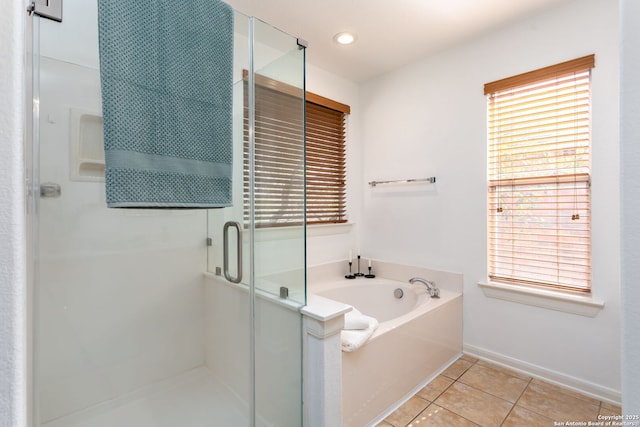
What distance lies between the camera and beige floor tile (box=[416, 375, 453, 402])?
6.27 feet

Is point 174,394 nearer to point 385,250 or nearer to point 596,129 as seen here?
point 385,250

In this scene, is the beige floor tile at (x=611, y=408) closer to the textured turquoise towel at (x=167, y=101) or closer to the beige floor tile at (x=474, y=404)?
the beige floor tile at (x=474, y=404)

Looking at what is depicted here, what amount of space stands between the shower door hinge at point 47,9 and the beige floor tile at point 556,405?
9.14 ft

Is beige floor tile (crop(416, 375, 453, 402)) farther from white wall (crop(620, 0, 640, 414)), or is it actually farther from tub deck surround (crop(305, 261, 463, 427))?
white wall (crop(620, 0, 640, 414))

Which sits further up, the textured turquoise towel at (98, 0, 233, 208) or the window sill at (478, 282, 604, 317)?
the textured turquoise towel at (98, 0, 233, 208)

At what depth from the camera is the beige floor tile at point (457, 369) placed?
6.97ft

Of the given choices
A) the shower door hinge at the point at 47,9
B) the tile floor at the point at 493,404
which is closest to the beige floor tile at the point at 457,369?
the tile floor at the point at 493,404

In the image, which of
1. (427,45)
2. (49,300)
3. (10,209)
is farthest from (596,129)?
(49,300)

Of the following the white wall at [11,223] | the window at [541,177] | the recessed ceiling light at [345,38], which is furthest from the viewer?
the recessed ceiling light at [345,38]

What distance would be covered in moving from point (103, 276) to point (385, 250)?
86.5 inches

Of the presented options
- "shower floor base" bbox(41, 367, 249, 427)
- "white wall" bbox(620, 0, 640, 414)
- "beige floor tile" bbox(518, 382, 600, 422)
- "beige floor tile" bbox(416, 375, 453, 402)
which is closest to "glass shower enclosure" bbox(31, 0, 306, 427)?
"shower floor base" bbox(41, 367, 249, 427)

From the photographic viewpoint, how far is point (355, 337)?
1.58m

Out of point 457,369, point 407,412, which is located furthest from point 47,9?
point 457,369

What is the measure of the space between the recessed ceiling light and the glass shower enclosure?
3.03 ft
